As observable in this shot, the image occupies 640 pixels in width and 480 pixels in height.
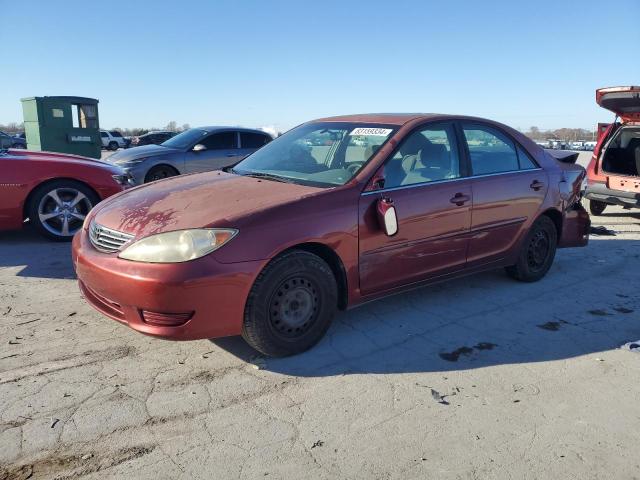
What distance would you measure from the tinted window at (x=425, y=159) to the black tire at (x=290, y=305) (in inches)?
35.1

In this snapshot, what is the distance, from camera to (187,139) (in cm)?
1075

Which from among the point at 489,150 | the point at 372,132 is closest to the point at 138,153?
the point at 372,132

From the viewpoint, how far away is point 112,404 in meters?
2.78

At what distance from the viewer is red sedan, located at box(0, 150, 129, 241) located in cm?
567

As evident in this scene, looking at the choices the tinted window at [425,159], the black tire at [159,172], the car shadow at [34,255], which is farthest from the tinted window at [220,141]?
the tinted window at [425,159]

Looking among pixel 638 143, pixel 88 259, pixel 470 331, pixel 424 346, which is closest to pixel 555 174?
pixel 470 331

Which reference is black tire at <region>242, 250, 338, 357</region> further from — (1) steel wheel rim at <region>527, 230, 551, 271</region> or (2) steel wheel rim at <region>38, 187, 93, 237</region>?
(2) steel wheel rim at <region>38, 187, 93, 237</region>

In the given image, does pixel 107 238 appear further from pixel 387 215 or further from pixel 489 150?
pixel 489 150

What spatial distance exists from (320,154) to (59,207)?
353 centimetres

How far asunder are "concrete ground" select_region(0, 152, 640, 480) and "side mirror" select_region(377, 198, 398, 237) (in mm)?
769

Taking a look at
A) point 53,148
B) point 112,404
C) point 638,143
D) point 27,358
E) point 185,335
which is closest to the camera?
point 112,404

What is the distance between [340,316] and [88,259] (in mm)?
1851

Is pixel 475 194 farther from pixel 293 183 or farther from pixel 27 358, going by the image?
pixel 27 358

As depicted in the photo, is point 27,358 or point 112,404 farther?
point 27,358
